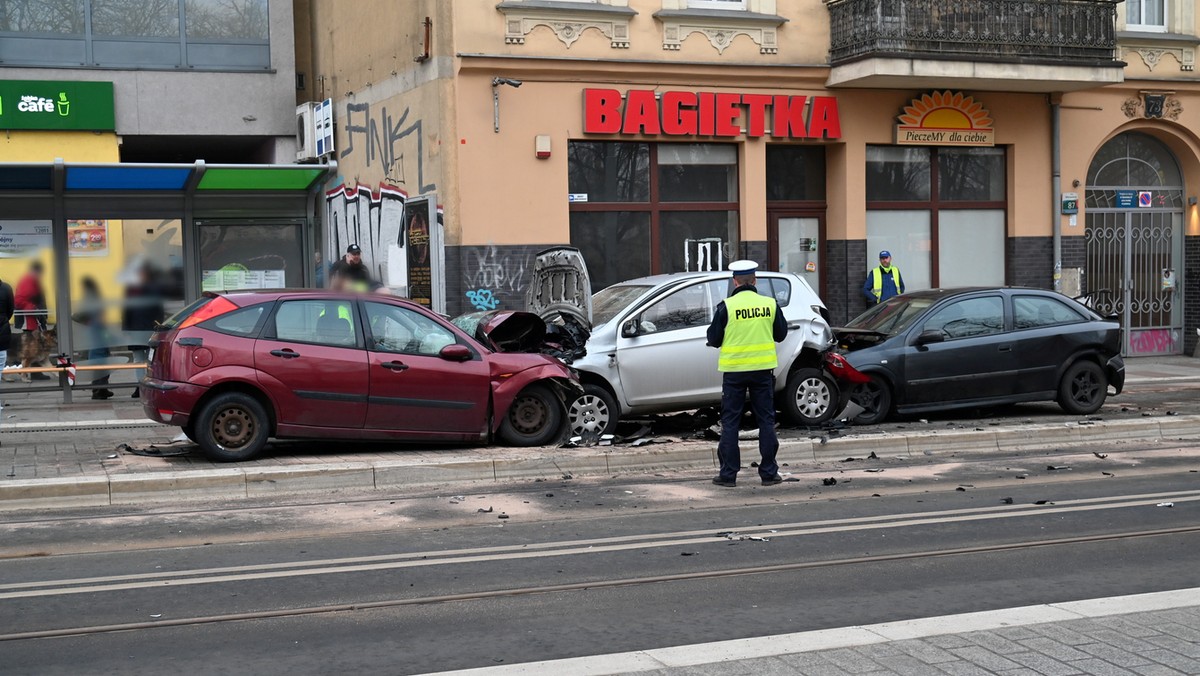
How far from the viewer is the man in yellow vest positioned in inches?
412

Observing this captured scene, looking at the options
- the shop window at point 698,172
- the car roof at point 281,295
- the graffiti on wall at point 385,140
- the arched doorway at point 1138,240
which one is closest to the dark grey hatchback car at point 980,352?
the shop window at point 698,172

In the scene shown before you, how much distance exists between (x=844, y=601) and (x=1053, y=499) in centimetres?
380

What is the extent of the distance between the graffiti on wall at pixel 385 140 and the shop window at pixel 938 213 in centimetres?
720

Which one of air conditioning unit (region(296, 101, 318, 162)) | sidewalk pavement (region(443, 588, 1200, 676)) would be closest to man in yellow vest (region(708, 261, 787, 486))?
sidewalk pavement (region(443, 588, 1200, 676))

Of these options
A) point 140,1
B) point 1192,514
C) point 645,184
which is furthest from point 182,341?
point 140,1

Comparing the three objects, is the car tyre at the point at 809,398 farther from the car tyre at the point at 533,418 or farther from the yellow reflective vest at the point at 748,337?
the yellow reflective vest at the point at 748,337

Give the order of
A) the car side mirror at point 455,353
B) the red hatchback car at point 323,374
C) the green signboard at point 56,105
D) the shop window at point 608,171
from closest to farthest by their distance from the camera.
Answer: the red hatchback car at point 323,374
the car side mirror at point 455,353
the shop window at point 608,171
the green signboard at point 56,105

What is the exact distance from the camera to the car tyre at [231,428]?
1098cm

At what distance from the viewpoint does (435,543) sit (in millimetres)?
8469

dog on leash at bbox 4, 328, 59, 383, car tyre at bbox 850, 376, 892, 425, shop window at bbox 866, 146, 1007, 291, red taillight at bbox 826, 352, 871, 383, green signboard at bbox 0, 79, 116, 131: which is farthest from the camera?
green signboard at bbox 0, 79, 116, 131

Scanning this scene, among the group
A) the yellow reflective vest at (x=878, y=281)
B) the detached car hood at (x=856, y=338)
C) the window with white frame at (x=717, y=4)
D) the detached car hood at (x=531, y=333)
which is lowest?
the detached car hood at (x=856, y=338)

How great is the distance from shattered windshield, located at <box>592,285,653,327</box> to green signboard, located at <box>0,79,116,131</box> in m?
12.1

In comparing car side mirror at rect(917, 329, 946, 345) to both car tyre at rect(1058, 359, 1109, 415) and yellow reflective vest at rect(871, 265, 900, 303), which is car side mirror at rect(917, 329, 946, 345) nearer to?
car tyre at rect(1058, 359, 1109, 415)

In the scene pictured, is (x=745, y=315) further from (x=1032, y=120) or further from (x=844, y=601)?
(x=1032, y=120)
